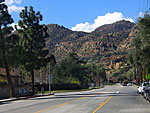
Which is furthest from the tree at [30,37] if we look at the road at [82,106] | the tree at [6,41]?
the road at [82,106]

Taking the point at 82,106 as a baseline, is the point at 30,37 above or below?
above

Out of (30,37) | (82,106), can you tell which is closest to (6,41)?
(30,37)

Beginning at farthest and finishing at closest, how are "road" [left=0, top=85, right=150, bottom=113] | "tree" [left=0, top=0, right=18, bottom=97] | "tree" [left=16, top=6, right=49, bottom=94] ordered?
"tree" [left=16, top=6, right=49, bottom=94] → "tree" [left=0, top=0, right=18, bottom=97] → "road" [left=0, top=85, right=150, bottom=113]

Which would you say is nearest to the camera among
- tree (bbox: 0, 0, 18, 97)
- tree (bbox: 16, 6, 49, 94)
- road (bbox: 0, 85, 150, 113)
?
road (bbox: 0, 85, 150, 113)

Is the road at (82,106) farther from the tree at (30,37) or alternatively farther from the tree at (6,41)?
the tree at (30,37)

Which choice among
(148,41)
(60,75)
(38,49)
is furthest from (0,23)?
(60,75)

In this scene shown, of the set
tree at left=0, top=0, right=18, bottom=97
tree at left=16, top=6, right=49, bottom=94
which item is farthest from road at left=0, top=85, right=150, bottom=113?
tree at left=16, top=6, right=49, bottom=94

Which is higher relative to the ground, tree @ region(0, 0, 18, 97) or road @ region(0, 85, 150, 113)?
tree @ region(0, 0, 18, 97)

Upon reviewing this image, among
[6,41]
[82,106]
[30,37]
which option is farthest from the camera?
[30,37]

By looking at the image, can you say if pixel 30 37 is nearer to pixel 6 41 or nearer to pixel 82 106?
pixel 6 41

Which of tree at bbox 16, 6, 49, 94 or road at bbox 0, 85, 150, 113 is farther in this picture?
tree at bbox 16, 6, 49, 94

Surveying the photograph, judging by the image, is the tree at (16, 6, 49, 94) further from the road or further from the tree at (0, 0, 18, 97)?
the road

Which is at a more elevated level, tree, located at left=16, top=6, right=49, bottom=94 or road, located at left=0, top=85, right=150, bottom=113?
tree, located at left=16, top=6, right=49, bottom=94

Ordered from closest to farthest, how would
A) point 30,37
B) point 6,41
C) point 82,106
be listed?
point 82,106 < point 6,41 < point 30,37
